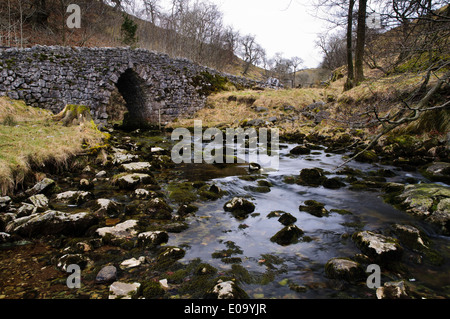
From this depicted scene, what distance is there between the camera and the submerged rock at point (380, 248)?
3.11 m

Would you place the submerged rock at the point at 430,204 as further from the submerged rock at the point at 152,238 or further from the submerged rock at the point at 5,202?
the submerged rock at the point at 5,202

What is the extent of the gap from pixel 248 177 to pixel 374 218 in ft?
10.8

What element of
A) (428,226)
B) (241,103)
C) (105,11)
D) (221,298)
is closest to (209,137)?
(241,103)

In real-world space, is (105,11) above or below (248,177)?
above

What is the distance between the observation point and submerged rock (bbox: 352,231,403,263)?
3109 mm

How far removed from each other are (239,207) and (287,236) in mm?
→ 1281

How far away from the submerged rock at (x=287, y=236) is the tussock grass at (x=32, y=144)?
486 centimetres

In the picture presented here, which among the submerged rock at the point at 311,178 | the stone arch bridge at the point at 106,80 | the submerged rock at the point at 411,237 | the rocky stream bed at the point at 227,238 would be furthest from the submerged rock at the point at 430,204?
the stone arch bridge at the point at 106,80

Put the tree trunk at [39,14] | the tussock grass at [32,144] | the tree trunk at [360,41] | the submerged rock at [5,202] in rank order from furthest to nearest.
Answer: the tree trunk at [39,14]
the tree trunk at [360,41]
the tussock grass at [32,144]
the submerged rock at [5,202]

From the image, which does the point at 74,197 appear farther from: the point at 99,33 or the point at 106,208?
the point at 99,33

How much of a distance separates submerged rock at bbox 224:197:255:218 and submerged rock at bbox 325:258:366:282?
77.1 inches

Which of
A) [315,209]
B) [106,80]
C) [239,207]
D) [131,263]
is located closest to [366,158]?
[315,209]
